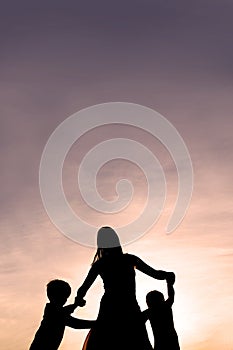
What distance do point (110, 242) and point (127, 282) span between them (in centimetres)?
103

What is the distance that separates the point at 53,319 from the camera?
61.7 feet

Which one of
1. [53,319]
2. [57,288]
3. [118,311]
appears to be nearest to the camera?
[57,288]

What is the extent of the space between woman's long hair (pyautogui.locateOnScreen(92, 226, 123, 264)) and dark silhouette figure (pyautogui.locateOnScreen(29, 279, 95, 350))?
3.47ft

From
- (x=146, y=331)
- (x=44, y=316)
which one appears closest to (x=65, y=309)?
(x=44, y=316)

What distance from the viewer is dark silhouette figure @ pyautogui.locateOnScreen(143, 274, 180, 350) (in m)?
19.1

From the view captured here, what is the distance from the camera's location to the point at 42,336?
61.1 feet

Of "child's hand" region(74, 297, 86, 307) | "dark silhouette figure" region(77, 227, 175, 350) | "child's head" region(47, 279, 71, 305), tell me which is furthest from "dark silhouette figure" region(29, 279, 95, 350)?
"dark silhouette figure" region(77, 227, 175, 350)

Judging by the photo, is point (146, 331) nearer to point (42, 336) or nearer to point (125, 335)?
point (125, 335)

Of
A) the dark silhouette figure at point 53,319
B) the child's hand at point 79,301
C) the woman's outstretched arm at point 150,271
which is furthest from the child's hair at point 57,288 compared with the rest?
the woman's outstretched arm at point 150,271

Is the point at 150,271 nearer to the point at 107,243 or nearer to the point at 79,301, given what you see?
the point at 107,243

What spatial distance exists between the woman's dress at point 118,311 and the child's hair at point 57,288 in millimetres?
918

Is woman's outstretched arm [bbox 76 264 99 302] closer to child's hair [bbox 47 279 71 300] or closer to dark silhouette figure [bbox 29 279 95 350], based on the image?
dark silhouette figure [bbox 29 279 95 350]

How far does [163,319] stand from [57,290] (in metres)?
2.11

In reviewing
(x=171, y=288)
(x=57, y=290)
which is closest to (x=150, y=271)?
(x=171, y=288)
